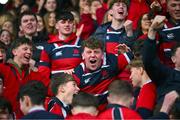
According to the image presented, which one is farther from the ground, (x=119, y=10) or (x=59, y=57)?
(x=119, y=10)

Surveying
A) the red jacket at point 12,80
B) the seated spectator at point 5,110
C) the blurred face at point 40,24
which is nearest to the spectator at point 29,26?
the blurred face at point 40,24

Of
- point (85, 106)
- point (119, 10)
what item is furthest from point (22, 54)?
point (85, 106)

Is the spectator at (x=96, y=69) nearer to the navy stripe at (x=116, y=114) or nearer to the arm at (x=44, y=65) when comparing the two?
the arm at (x=44, y=65)

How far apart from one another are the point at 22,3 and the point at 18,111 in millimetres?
5803

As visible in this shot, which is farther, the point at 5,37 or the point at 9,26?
the point at 9,26

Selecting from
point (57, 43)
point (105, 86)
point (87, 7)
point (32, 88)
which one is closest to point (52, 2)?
point (87, 7)

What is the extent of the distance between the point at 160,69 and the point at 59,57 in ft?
6.37

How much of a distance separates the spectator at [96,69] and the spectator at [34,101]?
1.80 metres

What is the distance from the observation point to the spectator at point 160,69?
291 inches

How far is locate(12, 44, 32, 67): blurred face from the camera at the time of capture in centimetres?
866

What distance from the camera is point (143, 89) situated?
754 cm

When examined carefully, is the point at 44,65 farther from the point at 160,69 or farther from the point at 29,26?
the point at 160,69

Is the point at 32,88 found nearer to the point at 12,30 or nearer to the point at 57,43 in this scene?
the point at 57,43

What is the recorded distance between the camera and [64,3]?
13.3 m
